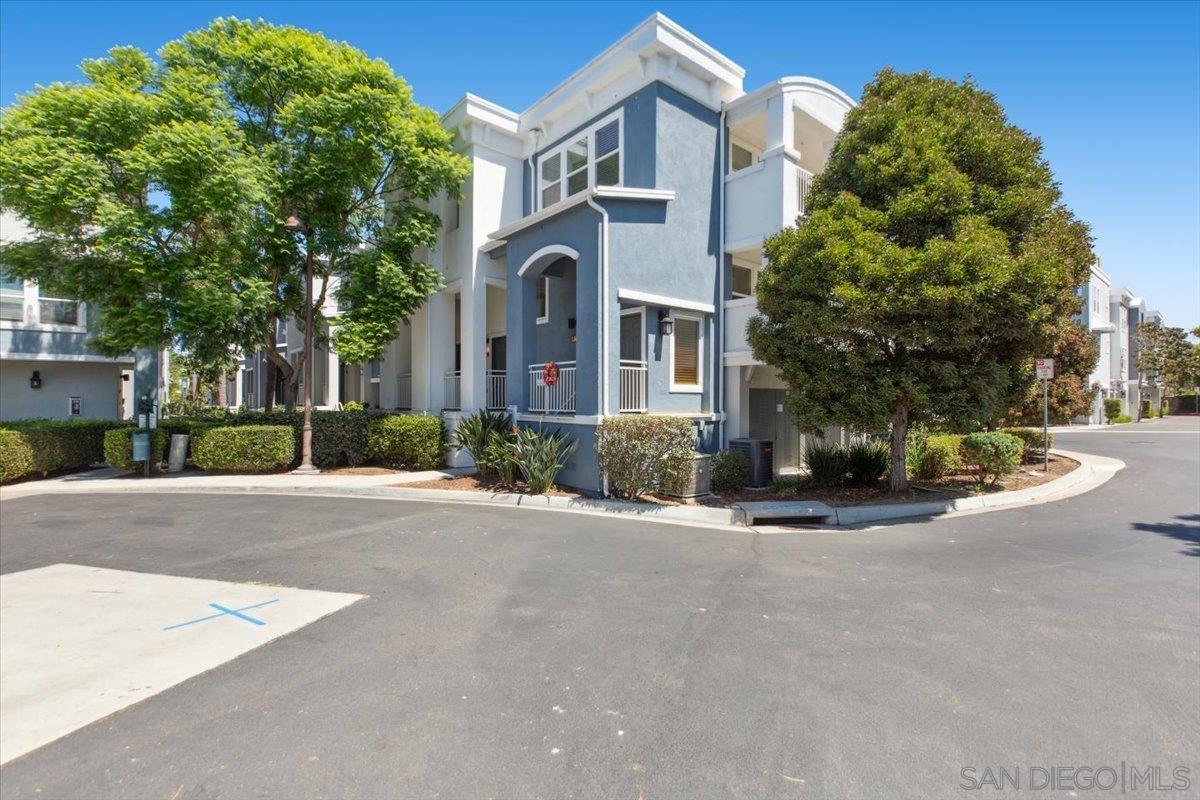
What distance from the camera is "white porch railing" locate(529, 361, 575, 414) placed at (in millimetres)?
11656

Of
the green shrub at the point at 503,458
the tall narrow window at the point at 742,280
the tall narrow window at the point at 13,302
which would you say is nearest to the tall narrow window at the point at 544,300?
the green shrub at the point at 503,458

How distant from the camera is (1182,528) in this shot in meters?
8.16

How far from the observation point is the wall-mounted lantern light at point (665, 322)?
467 inches

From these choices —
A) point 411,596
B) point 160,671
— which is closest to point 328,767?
point 160,671

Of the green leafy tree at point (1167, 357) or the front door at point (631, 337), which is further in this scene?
the green leafy tree at point (1167, 357)

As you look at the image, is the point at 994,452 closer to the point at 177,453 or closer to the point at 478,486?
the point at 478,486

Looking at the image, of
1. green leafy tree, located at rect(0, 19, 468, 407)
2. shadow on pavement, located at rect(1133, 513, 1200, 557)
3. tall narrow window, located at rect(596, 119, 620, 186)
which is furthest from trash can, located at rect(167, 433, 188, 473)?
shadow on pavement, located at rect(1133, 513, 1200, 557)

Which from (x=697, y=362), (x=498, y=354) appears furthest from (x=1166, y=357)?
(x=498, y=354)

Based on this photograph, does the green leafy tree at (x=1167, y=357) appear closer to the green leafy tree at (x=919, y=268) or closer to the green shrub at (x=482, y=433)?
the green leafy tree at (x=919, y=268)

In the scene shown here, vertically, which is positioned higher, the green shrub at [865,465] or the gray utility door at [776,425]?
the gray utility door at [776,425]

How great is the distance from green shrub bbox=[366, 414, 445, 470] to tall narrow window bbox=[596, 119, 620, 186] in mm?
7200

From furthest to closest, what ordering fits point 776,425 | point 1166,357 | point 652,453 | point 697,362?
point 1166,357 → point 776,425 → point 697,362 → point 652,453

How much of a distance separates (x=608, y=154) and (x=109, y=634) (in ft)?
39.5

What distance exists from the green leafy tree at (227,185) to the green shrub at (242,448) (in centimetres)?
183
